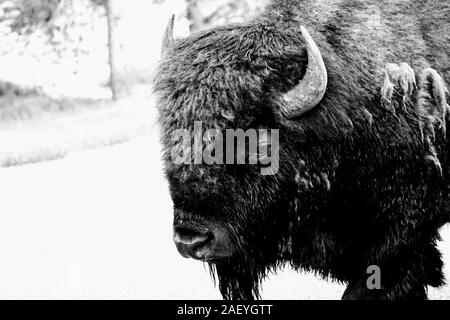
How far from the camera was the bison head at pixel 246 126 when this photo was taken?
13.1ft

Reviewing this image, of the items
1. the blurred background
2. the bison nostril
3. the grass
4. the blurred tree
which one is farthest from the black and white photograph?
the blurred tree

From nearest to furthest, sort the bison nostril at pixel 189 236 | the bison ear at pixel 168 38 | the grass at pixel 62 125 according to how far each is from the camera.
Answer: the bison nostril at pixel 189 236, the bison ear at pixel 168 38, the grass at pixel 62 125

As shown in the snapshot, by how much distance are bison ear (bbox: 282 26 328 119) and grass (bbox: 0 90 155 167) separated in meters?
7.09

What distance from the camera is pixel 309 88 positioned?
411 cm

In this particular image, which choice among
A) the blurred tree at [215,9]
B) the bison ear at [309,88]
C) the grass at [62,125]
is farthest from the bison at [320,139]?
the blurred tree at [215,9]

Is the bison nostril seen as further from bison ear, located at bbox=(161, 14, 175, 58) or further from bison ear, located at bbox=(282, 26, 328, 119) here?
bison ear, located at bbox=(161, 14, 175, 58)

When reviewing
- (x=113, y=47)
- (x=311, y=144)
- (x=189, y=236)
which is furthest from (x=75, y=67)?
(x=189, y=236)

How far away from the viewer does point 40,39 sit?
60.5ft

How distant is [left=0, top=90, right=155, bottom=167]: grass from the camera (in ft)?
42.9

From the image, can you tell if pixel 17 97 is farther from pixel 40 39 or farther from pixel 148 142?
pixel 148 142

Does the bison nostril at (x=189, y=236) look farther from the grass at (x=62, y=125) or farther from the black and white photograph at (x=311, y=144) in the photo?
the grass at (x=62, y=125)

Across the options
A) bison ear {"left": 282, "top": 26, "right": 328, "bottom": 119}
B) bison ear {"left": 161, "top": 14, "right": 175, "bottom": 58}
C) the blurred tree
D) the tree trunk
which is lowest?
the tree trunk

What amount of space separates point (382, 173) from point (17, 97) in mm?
16179

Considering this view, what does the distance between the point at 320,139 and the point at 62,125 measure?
42.4 feet
